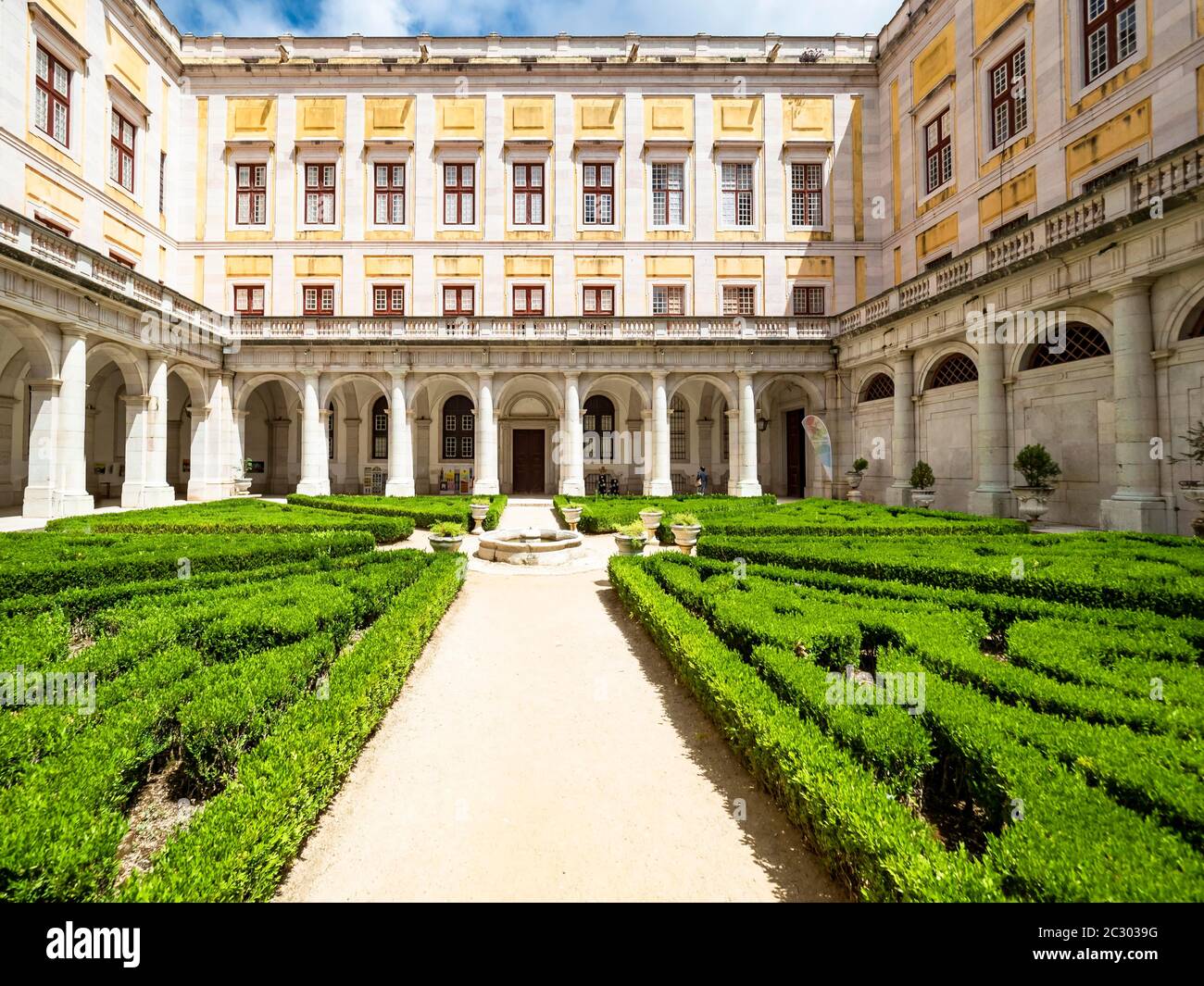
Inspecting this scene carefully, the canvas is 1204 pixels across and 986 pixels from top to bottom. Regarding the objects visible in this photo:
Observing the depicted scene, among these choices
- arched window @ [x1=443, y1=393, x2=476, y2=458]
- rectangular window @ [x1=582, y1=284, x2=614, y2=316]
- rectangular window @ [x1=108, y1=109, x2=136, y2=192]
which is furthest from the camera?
arched window @ [x1=443, y1=393, x2=476, y2=458]

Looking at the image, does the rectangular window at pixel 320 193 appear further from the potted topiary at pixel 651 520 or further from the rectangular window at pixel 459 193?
the potted topiary at pixel 651 520

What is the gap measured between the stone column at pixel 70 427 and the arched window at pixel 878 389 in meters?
28.4

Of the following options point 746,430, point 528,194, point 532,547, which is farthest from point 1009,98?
point 532,547

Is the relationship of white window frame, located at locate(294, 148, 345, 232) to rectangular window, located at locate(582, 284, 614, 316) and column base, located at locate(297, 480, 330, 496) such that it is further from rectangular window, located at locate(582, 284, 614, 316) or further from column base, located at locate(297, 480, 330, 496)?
column base, located at locate(297, 480, 330, 496)

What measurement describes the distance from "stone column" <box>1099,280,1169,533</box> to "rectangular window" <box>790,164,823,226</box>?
17576 mm

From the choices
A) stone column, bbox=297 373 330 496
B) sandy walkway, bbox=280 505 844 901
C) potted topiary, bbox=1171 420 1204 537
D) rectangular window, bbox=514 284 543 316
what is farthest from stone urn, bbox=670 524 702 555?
rectangular window, bbox=514 284 543 316

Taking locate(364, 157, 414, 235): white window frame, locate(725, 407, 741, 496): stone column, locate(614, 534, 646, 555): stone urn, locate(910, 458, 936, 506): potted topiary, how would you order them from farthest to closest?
locate(364, 157, 414, 235): white window frame → locate(725, 407, 741, 496): stone column → locate(910, 458, 936, 506): potted topiary → locate(614, 534, 646, 555): stone urn

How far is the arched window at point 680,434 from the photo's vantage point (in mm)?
31781

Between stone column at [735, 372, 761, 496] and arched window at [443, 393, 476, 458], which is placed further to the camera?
arched window at [443, 393, 476, 458]

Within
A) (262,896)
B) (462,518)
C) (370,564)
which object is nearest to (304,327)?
(462,518)

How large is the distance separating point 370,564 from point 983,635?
8.25 meters

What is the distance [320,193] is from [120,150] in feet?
25.3

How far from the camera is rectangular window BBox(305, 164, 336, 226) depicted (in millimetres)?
27141

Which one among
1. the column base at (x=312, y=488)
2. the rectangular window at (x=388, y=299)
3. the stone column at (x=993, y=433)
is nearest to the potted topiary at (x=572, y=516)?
the stone column at (x=993, y=433)
